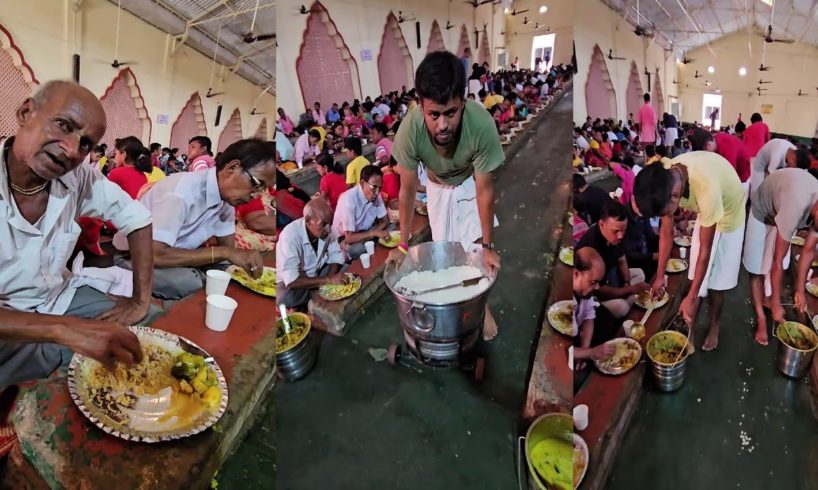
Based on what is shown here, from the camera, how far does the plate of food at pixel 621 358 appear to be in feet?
3.74

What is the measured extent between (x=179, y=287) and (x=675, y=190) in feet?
4.08

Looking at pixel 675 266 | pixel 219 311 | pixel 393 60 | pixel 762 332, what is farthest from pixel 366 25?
pixel 762 332

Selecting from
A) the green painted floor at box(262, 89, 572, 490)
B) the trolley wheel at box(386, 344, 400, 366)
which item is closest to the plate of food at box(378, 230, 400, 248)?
the green painted floor at box(262, 89, 572, 490)

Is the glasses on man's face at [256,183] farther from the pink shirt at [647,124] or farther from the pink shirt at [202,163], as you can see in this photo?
the pink shirt at [647,124]

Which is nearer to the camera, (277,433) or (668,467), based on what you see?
(668,467)

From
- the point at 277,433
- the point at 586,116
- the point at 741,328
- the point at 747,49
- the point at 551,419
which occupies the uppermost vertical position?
the point at 747,49

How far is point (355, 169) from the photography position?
4.13 feet

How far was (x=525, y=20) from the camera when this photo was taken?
4.22 ft

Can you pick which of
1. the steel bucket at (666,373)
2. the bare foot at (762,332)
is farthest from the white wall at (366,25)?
the bare foot at (762,332)

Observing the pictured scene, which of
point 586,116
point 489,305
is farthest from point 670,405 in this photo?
point 586,116

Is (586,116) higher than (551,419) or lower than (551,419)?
higher

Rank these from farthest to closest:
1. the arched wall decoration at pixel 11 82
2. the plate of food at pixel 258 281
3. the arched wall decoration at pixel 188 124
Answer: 1. the plate of food at pixel 258 281
2. the arched wall decoration at pixel 188 124
3. the arched wall decoration at pixel 11 82

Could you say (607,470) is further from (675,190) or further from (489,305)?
(675,190)

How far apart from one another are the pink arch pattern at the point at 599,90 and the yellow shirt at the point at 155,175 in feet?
3.60
